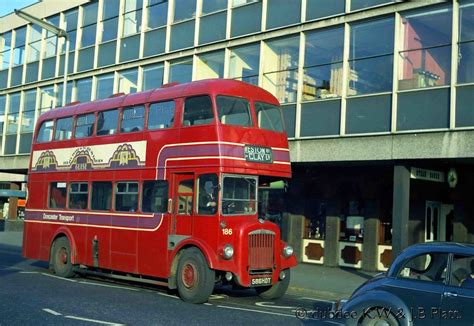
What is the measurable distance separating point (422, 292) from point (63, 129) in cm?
1150

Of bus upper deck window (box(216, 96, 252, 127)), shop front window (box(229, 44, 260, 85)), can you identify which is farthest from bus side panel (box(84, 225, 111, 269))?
shop front window (box(229, 44, 260, 85))

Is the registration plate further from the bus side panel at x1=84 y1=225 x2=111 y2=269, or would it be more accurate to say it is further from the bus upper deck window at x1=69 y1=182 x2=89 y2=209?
the bus upper deck window at x1=69 y1=182 x2=89 y2=209

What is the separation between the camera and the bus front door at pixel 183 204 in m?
11.9

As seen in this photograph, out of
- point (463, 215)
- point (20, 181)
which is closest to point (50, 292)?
point (463, 215)

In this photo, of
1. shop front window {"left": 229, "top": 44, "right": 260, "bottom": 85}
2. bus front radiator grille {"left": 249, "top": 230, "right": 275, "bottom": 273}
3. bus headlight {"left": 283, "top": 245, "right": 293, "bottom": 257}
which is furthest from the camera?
shop front window {"left": 229, "top": 44, "right": 260, "bottom": 85}

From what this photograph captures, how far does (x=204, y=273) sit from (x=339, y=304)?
3959 millimetres

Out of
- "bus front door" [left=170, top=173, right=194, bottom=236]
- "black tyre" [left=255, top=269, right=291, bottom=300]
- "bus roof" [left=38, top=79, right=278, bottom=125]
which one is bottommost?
"black tyre" [left=255, top=269, right=291, bottom=300]

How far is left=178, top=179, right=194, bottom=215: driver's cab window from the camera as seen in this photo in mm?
11909

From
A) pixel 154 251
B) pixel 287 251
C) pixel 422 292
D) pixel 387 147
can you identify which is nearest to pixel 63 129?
pixel 154 251

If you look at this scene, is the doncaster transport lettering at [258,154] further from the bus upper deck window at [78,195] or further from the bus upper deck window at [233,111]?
the bus upper deck window at [78,195]

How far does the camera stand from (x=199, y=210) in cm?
1166

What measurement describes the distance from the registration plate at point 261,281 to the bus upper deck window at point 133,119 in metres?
4.43

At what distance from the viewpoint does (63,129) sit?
1583 centimetres

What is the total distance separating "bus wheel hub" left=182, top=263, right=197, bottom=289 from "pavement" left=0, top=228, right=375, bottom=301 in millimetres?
3628
